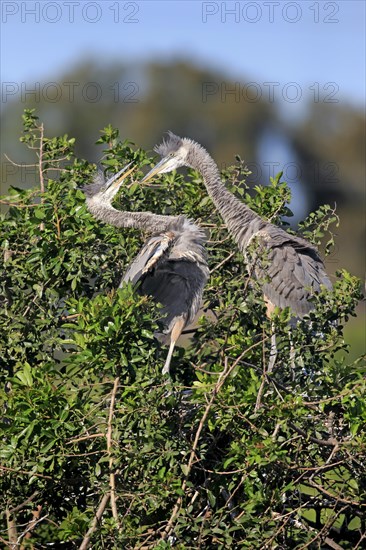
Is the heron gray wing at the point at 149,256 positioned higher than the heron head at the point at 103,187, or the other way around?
the heron head at the point at 103,187

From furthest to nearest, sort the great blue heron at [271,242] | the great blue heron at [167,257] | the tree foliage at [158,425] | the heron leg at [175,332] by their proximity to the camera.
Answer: the great blue heron at [271,242]
the great blue heron at [167,257]
the heron leg at [175,332]
the tree foliage at [158,425]

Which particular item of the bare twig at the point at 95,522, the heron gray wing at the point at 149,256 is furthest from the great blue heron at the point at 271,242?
the bare twig at the point at 95,522

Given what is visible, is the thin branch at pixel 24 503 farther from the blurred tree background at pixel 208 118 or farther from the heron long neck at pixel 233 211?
the blurred tree background at pixel 208 118

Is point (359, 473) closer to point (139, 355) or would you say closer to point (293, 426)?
point (293, 426)

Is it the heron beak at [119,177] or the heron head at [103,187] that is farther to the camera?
the heron head at [103,187]

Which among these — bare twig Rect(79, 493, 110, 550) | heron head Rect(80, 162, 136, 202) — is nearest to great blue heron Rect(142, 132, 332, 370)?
heron head Rect(80, 162, 136, 202)

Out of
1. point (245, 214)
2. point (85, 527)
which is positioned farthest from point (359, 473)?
point (245, 214)

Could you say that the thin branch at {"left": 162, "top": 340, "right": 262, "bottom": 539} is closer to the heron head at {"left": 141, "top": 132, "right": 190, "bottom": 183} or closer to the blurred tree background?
the heron head at {"left": 141, "top": 132, "right": 190, "bottom": 183}

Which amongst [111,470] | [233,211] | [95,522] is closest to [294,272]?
[233,211]

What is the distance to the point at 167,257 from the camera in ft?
19.0

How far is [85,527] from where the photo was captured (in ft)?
13.9

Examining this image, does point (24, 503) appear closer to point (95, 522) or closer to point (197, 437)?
point (95, 522)

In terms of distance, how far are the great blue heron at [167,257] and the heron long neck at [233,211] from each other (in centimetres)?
29

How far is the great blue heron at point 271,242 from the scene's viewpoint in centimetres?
630
